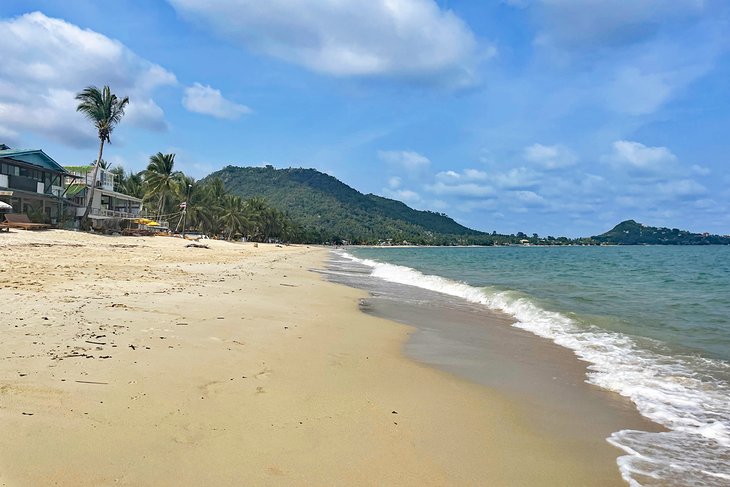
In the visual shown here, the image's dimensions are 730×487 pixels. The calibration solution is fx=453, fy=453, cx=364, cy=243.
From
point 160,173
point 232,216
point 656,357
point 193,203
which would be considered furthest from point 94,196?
point 656,357

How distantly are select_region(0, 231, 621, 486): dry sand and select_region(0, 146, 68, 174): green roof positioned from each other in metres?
33.6

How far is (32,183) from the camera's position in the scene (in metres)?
36.2

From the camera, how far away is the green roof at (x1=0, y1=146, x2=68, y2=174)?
3416 centimetres

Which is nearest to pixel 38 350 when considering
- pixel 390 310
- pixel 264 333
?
pixel 264 333

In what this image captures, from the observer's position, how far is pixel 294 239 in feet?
419

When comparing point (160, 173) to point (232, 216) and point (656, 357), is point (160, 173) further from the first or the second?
point (656, 357)

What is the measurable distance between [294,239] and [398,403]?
124103 mm

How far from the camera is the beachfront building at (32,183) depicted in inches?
1328

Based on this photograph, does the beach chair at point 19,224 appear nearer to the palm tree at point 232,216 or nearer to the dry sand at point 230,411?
the dry sand at point 230,411

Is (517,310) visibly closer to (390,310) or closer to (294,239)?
(390,310)

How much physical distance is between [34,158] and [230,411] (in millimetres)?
41941

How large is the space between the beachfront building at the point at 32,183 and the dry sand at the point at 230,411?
31.8 meters

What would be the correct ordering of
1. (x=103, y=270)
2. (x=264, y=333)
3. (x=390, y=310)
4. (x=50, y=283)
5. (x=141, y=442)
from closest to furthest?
(x=141, y=442) < (x=264, y=333) < (x=50, y=283) < (x=390, y=310) < (x=103, y=270)

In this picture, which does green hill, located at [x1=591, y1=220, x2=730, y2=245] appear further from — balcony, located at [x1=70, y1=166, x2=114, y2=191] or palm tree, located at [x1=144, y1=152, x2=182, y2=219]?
balcony, located at [x1=70, y1=166, x2=114, y2=191]
